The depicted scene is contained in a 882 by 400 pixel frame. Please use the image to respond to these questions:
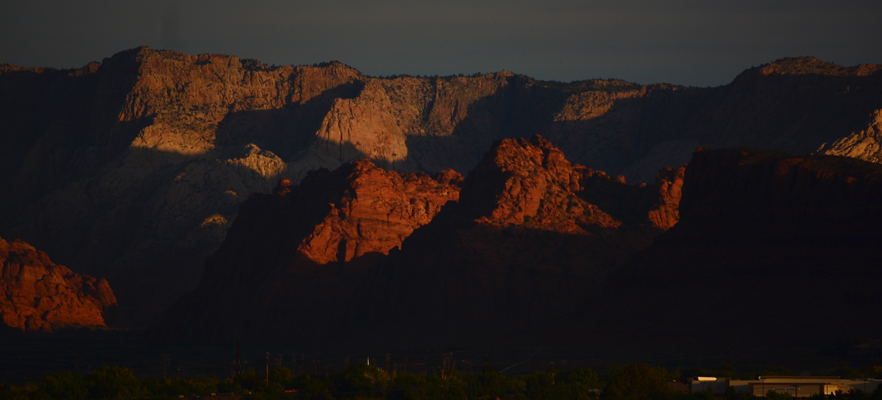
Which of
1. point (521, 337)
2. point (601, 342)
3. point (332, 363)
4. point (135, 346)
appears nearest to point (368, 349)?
point (332, 363)

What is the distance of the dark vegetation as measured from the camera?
102 meters

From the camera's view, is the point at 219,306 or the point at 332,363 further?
the point at 219,306

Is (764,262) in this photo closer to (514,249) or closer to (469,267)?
(514,249)

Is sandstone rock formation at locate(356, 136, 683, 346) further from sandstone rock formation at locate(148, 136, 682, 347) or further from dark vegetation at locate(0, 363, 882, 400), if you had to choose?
dark vegetation at locate(0, 363, 882, 400)

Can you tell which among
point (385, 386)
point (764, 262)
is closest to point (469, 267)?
point (764, 262)

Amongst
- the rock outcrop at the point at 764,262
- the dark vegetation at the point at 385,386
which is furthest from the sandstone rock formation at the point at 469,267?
the dark vegetation at the point at 385,386

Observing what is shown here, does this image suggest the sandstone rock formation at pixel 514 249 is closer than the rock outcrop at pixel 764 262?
No

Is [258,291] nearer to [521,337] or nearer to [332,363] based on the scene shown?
[332,363]

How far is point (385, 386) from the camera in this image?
4316 inches

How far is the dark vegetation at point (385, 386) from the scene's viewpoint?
102 meters

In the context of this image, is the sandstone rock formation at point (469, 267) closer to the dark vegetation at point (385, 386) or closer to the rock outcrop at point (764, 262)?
the rock outcrop at point (764, 262)

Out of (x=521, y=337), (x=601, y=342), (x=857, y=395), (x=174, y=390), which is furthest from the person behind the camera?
(x=521, y=337)

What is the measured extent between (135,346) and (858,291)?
4251 inches

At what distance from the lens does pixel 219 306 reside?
197250mm
